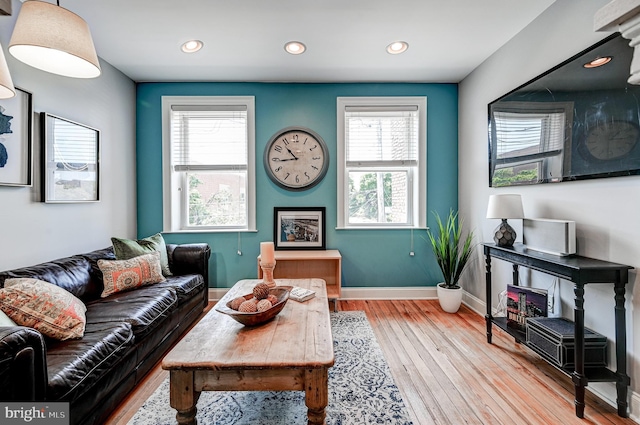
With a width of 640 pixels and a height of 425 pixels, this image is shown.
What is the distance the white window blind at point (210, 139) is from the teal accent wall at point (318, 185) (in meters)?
0.19

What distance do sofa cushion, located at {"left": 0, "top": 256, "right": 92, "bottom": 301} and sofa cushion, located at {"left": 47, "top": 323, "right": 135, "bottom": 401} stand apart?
496mm

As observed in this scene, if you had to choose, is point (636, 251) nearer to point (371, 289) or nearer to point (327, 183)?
point (371, 289)

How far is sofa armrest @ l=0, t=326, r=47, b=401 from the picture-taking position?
1047 millimetres

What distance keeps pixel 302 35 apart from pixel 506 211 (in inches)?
86.1

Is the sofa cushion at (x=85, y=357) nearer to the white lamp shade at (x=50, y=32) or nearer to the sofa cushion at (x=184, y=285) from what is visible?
the sofa cushion at (x=184, y=285)

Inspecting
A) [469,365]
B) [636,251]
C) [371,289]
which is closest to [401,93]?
[371,289]

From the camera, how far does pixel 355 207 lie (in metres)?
3.55

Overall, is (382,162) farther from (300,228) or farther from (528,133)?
(528,133)

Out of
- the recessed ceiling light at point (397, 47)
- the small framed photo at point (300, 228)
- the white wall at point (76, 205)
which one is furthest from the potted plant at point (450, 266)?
the white wall at point (76, 205)

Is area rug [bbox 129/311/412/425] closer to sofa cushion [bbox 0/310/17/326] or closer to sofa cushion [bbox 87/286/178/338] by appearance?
sofa cushion [bbox 87/286/178/338]

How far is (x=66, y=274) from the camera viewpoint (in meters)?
2.02

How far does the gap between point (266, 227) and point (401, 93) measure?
225 centimetres

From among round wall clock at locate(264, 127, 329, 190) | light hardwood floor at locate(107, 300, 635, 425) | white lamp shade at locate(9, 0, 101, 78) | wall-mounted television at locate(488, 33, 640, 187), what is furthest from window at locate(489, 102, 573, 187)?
white lamp shade at locate(9, 0, 101, 78)

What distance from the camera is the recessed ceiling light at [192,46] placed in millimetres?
2566
